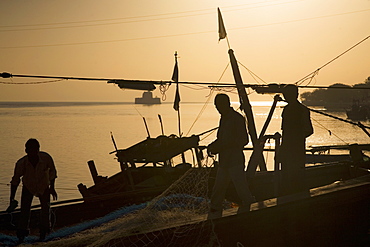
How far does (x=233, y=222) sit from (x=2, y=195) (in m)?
22.4

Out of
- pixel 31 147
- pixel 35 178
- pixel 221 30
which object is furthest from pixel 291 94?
pixel 221 30

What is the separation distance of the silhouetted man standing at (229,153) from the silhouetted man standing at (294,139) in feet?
3.33

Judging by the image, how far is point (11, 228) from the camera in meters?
9.96

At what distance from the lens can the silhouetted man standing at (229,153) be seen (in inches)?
294

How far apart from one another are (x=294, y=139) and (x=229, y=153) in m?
1.45

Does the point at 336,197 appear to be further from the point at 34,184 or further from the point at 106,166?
the point at 106,166

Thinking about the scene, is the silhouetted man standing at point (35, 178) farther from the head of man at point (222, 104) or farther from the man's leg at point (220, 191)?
the head of man at point (222, 104)

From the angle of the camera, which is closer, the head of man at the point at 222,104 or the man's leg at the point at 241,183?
the man's leg at the point at 241,183

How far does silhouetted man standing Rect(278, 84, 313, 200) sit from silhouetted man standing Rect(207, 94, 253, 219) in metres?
1.02

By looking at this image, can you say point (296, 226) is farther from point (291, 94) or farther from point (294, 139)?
point (291, 94)

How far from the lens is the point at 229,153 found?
749 cm

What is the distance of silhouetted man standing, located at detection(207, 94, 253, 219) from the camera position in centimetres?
747

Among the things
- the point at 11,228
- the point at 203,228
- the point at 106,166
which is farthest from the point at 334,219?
the point at 106,166

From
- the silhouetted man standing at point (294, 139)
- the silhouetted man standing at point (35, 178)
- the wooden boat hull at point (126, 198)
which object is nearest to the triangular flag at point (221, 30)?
the wooden boat hull at point (126, 198)
